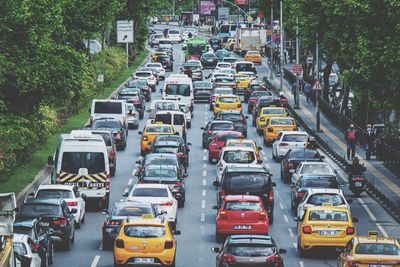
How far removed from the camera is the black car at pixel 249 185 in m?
44.2

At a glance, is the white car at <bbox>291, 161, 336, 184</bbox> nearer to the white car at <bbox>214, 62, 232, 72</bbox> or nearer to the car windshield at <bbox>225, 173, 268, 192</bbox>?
the car windshield at <bbox>225, 173, 268, 192</bbox>

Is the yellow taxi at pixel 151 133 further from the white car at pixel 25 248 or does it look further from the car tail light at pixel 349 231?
the white car at pixel 25 248

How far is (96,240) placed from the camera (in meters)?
41.2

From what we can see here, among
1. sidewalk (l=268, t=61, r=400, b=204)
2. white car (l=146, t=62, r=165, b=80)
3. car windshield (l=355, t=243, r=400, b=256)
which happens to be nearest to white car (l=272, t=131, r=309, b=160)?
sidewalk (l=268, t=61, r=400, b=204)

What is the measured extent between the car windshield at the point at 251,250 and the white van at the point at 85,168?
51.7ft

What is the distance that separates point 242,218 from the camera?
39.8m

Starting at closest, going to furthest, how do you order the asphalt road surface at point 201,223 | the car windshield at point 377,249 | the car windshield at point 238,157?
the car windshield at point 377,249 < the asphalt road surface at point 201,223 < the car windshield at point 238,157

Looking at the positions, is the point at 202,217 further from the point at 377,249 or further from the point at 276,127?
the point at 276,127

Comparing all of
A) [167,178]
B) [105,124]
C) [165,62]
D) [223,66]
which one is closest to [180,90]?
[105,124]

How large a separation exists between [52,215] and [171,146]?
20.5 metres

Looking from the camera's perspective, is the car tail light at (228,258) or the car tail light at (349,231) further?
the car tail light at (349,231)

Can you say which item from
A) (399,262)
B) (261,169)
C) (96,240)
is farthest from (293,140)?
(399,262)

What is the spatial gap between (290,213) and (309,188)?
2565mm

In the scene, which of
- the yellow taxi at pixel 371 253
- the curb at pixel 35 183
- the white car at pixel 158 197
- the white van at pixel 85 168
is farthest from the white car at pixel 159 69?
the yellow taxi at pixel 371 253
